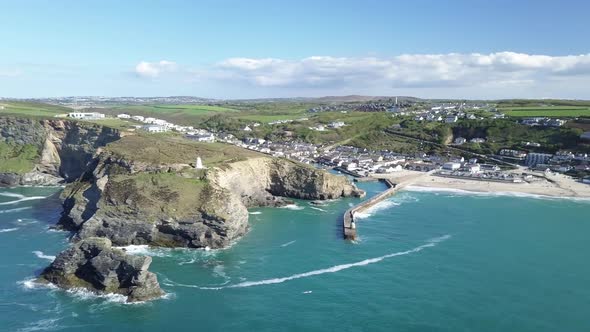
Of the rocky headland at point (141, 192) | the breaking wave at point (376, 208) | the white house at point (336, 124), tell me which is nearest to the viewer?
the rocky headland at point (141, 192)

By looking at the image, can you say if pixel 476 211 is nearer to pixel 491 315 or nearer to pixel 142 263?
pixel 491 315

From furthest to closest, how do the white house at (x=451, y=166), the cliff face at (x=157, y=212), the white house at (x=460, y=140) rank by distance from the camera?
the white house at (x=460, y=140), the white house at (x=451, y=166), the cliff face at (x=157, y=212)

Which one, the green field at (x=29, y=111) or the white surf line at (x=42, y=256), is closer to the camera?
the white surf line at (x=42, y=256)

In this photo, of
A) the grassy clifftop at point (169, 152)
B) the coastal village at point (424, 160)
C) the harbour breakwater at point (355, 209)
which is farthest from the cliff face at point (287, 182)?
the coastal village at point (424, 160)

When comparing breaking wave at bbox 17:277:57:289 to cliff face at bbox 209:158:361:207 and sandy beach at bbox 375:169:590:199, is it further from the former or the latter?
sandy beach at bbox 375:169:590:199

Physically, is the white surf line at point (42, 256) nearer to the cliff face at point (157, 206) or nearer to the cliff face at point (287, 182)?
the cliff face at point (157, 206)

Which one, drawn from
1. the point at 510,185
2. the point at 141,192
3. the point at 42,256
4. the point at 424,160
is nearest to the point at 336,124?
the point at 424,160

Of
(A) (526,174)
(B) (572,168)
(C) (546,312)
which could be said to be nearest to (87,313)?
(C) (546,312)

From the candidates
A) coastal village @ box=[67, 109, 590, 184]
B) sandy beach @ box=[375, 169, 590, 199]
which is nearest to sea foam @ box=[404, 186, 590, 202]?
sandy beach @ box=[375, 169, 590, 199]

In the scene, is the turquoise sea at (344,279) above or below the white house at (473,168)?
below
